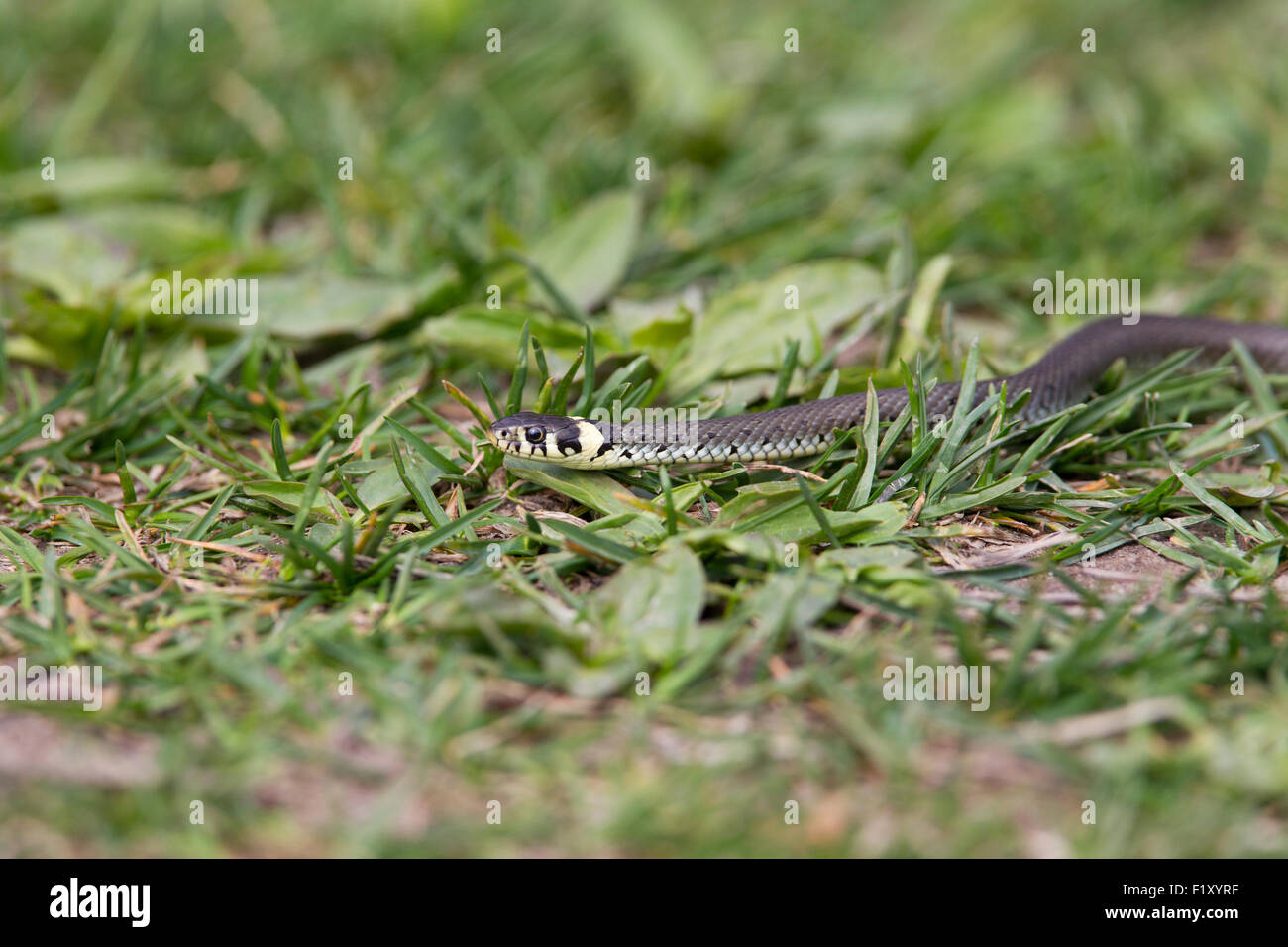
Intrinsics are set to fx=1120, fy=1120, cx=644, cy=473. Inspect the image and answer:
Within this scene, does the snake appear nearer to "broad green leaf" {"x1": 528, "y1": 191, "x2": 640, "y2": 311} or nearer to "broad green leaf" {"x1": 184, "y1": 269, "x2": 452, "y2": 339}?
"broad green leaf" {"x1": 528, "y1": 191, "x2": 640, "y2": 311}

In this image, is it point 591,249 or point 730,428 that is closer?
point 730,428

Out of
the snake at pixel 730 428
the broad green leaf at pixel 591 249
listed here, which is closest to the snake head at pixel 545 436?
the snake at pixel 730 428

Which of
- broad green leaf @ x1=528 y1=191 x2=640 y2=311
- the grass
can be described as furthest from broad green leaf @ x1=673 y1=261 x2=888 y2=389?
broad green leaf @ x1=528 y1=191 x2=640 y2=311

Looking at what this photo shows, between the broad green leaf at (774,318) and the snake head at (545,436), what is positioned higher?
the broad green leaf at (774,318)

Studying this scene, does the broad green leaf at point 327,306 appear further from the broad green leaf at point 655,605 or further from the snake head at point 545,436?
the broad green leaf at point 655,605

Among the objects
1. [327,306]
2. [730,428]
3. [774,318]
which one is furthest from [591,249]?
[730,428]

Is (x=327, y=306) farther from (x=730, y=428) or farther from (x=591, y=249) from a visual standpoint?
(x=730, y=428)

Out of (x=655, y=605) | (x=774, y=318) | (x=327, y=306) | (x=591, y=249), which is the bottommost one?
(x=655, y=605)

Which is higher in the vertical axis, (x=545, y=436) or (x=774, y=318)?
(x=774, y=318)
